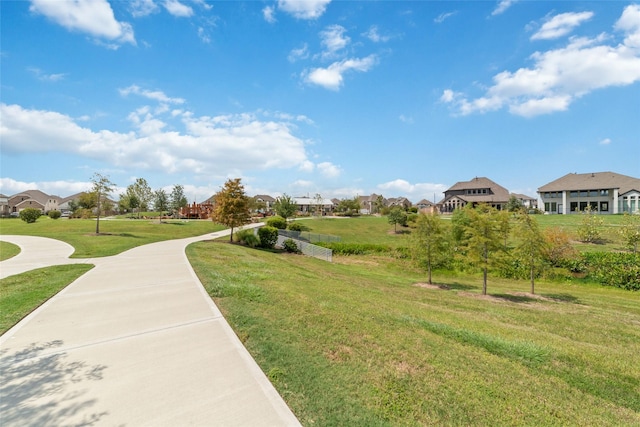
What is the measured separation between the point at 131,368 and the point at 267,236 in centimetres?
2353

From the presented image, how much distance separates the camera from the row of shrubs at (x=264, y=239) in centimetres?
2745

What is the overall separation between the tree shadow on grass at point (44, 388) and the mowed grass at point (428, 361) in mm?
2415

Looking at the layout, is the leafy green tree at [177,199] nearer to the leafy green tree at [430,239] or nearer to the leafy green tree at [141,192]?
the leafy green tree at [141,192]

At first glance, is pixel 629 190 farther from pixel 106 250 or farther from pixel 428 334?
pixel 106 250

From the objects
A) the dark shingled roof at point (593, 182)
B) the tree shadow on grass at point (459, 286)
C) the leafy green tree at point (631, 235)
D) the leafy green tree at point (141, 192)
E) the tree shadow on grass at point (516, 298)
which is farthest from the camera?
the leafy green tree at point (141, 192)

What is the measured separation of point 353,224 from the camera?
52.7 m

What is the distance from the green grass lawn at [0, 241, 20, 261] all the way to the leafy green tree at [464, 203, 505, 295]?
2577 cm

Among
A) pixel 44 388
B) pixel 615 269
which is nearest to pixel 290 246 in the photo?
pixel 44 388

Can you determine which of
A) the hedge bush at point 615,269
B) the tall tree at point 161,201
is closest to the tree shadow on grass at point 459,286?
the hedge bush at point 615,269

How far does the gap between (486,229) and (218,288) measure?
14507 millimetres

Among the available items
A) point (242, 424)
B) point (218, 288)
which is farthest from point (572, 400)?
point (218, 288)

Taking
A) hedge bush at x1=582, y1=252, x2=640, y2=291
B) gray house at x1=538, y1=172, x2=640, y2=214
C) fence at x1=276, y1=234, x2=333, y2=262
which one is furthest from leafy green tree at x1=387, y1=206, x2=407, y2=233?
gray house at x1=538, y1=172, x2=640, y2=214

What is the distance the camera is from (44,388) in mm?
4043

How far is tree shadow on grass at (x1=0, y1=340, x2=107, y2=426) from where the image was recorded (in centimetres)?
346
